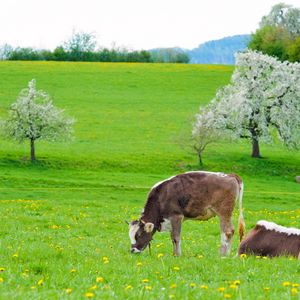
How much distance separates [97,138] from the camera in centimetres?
6638

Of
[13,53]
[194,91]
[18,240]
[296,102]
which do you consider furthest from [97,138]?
[13,53]

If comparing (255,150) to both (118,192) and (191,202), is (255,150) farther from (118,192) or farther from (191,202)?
(191,202)

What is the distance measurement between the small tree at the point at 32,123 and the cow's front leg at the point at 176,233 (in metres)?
39.9

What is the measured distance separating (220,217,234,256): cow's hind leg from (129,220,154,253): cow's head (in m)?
1.82

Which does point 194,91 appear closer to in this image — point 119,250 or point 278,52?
point 278,52

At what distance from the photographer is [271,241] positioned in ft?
48.9

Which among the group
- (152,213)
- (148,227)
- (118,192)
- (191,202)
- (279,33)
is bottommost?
(118,192)

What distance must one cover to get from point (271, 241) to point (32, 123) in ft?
140

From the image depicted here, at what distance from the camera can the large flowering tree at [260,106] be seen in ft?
193

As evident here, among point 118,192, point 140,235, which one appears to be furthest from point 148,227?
point 118,192

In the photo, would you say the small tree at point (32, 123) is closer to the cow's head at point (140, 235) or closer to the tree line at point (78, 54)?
the cow's head at point (140, 235)

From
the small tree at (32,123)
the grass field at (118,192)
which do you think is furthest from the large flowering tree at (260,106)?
the small tree at (32,123)

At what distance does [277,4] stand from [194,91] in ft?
161

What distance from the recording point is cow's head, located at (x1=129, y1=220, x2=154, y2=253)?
1560cm
